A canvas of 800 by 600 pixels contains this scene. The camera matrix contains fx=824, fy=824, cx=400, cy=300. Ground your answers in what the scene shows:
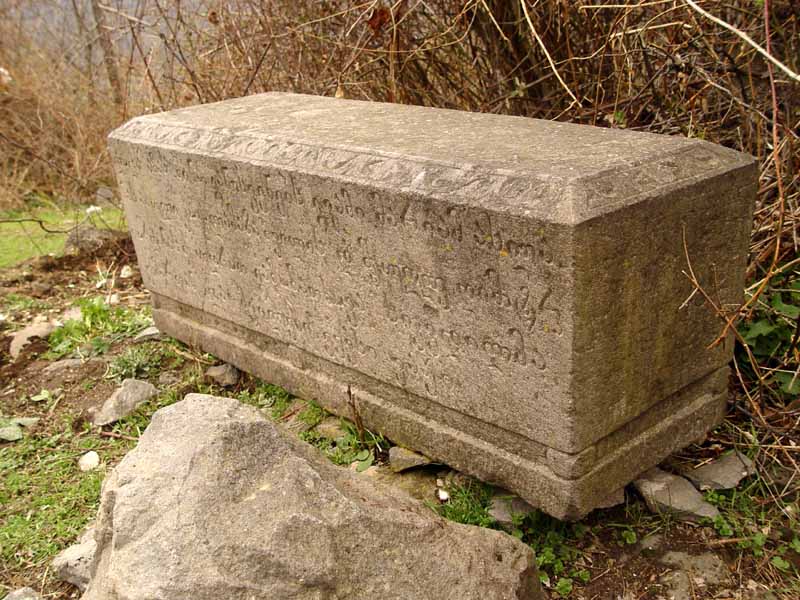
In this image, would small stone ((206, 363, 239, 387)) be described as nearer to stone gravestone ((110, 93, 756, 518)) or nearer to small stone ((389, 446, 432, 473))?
stone gravestone ((110, 93, 756, 518))

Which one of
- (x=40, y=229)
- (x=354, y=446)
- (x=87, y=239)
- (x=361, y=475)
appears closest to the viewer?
(x=361, y=475)

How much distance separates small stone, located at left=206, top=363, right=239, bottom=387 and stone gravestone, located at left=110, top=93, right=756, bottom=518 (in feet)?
1.31

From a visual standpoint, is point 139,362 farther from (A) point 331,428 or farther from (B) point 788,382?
(B) point 788,382

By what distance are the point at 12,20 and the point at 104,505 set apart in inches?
308

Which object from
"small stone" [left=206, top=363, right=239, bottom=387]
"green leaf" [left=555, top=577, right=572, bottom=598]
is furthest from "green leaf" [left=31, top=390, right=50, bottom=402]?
"green leaf" [left=555, top=577, right=572, bottom=598]

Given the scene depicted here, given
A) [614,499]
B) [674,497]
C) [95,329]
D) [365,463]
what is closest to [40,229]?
[95,329]

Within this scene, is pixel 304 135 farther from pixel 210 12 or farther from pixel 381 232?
pixel 210 12

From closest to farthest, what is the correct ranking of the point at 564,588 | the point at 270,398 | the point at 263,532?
the point at 263,532
the point at 564,588
the point at 270,398

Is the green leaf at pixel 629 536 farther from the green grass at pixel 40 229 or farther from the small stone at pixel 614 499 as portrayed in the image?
the green grass at pixel 40 229

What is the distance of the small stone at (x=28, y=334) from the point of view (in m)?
4.44

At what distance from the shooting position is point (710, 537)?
2.73m

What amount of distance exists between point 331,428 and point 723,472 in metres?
1.50

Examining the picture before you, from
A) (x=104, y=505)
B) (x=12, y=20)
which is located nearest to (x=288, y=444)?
(x=104, y=505)

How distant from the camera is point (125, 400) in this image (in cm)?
379
